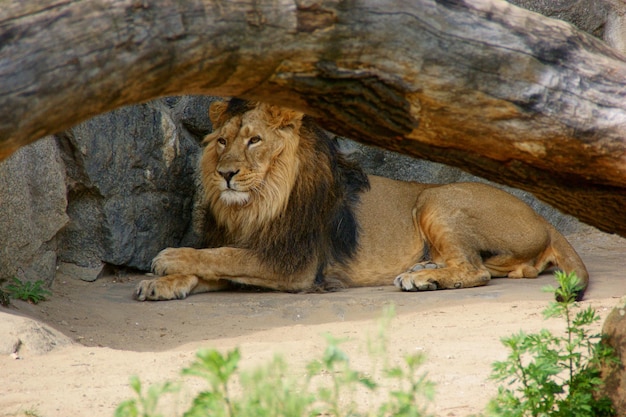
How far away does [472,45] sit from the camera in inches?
102

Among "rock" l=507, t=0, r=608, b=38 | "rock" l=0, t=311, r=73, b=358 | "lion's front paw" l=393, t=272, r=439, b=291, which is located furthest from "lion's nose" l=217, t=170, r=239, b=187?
"rock" l=507, t=0, r=608, b=38

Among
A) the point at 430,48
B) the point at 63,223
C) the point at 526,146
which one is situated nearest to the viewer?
the point at 430,48

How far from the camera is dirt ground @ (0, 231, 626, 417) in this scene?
11.8 feet

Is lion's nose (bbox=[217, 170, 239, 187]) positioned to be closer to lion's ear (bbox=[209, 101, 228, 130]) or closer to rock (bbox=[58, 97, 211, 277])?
lion's ear (bbox=[209, 101, 228, 130])

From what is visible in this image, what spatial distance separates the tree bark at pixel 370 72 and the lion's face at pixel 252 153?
12.5 ft

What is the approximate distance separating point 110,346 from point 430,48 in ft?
9.71

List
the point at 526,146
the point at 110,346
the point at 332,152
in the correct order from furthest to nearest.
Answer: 1. the point at 332,152
2. the point at 110,346
3. the point at 526,146

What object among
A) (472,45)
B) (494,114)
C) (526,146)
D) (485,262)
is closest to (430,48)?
(472,45)

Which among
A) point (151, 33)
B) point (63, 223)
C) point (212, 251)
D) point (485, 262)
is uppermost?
point (151, 33)

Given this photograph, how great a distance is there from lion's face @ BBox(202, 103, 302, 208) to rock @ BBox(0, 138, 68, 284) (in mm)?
1241

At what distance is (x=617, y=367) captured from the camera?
2.90 meters

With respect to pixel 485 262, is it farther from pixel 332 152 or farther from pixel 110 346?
pixel 110 346

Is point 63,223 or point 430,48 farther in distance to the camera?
point 63,223

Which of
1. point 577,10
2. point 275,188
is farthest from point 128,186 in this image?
point 577,10
